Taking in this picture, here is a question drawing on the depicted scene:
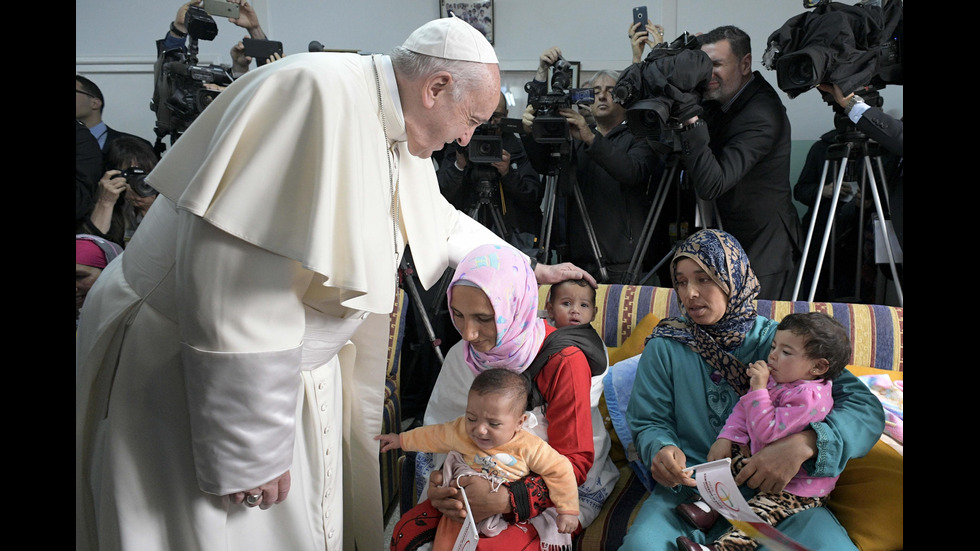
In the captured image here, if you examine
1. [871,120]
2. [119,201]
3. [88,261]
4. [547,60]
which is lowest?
[88,261]

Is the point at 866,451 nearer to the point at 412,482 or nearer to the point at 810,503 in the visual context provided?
the point at 810,503

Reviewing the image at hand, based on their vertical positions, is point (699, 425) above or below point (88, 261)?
below

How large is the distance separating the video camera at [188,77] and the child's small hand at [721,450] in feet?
9.37

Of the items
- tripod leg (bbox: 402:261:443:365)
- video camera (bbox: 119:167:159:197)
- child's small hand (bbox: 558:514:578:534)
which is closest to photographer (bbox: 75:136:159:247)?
video camera (bbox: 119:167:159:197)

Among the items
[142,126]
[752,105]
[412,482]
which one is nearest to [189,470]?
[412,482]

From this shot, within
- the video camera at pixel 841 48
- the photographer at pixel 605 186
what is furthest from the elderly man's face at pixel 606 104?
the video camera at pixel 841 48

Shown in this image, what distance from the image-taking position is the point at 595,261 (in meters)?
3.62

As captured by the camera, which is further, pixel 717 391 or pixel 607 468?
pixel 607 468

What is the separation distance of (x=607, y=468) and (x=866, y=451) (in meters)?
0.69

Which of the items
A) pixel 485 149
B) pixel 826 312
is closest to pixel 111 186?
pixel 485 149

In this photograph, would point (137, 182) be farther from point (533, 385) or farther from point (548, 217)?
point (533, 385)

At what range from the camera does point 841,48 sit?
101 inches

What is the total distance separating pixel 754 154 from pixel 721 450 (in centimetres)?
174

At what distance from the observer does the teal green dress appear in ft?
5.08
